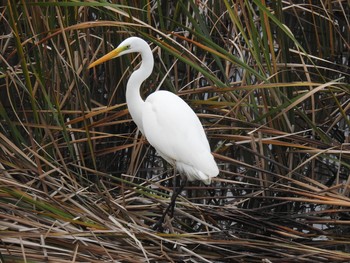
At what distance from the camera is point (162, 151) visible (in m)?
3.17

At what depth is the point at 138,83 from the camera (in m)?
3.21

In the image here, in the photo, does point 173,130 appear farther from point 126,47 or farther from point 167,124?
point 126,47

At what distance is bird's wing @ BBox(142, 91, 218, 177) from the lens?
10.1 ft

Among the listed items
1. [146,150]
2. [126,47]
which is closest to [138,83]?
[126,47]

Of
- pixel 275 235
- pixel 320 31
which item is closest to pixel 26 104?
pixel 275 235

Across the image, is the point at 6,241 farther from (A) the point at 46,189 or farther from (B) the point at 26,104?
(B) the point at 26,104

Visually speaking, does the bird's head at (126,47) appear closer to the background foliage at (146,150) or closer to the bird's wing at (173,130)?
the background foliage at (146,150)

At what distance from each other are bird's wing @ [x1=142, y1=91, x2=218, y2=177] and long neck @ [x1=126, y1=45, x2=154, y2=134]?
0.15ft

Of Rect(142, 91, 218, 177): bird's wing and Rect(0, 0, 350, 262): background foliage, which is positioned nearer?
Rect(0, 0, 350, 262): background foliage

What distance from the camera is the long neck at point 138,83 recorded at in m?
3.17

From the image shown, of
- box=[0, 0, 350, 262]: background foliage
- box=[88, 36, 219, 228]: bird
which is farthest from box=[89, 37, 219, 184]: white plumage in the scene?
box=[0, 0, 350, 262]: background foliage

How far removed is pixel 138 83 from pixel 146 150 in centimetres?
57

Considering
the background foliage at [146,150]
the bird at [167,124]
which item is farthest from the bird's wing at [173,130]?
the background foliage at [146,150]

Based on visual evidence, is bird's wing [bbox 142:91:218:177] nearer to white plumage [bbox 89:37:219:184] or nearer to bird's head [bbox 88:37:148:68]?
white plumage [bbox 89:37:219:184]
